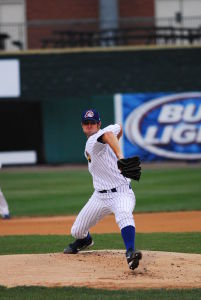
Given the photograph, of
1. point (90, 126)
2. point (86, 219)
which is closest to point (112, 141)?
point (90, 126)

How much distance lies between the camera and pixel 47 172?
2620 centimetres

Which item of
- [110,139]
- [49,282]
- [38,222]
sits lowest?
[38,222]

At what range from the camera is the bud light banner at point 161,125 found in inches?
1097

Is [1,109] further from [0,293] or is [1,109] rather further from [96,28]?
[0,293]

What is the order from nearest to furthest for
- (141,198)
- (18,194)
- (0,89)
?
(141,198)
(18,194)
(0,89)

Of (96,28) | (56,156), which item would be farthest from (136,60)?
(56,156)

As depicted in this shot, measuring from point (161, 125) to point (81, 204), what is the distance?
10652mm

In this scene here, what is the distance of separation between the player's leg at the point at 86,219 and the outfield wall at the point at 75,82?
1871cm

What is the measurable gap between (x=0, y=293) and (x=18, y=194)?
1268cm

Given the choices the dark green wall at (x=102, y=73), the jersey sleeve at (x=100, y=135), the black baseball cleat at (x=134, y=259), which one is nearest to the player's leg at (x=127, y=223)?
the black baseball cleat at (x=134, y=259)

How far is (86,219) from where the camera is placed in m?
9.09

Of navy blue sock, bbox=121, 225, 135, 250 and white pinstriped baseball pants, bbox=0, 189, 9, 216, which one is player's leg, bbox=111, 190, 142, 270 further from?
white pinstriped baseball pants, bbox=0, 189, 9, 216

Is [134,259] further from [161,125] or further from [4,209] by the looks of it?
[161,125]

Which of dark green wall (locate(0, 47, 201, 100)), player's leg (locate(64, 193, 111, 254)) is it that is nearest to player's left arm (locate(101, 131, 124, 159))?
player's leg (locate(64, 193, 111, 254))
